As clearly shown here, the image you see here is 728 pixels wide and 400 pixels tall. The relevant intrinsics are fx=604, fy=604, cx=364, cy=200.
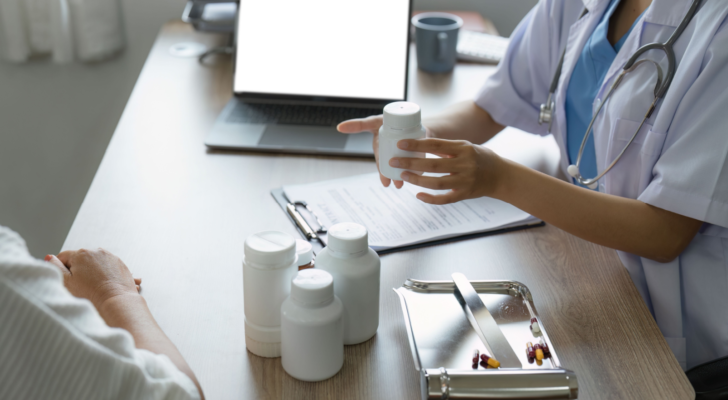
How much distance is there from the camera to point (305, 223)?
3.09 feet

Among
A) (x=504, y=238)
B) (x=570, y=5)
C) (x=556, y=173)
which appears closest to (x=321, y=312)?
(x=504, y=238)

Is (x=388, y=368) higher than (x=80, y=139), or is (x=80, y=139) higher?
(x=388, y=368)

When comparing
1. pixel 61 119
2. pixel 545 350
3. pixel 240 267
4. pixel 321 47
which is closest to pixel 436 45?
pixel 321 47

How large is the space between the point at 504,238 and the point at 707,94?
341mm

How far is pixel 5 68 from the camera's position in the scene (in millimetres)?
1833

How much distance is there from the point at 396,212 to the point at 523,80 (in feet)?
1.38

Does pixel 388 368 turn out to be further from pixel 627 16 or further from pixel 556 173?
pixel 627 16

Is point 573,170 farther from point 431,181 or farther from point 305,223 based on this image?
point 305,223

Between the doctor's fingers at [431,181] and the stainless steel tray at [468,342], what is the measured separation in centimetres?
13

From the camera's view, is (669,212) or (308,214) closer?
(669,212)

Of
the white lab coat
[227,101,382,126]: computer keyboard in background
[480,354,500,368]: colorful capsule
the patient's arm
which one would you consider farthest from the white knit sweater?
[227,101,382,126]: computer keyboard in background

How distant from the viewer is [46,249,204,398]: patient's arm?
0.63 metres

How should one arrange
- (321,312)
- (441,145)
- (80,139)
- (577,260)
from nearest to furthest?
1. (321,312)
2. (441,145)
3. (577,260)
4. (80,139)

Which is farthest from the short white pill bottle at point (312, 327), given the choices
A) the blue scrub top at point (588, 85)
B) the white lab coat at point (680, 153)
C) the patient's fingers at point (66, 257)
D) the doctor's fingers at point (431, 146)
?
the blue scrub top at point (588, 85)
